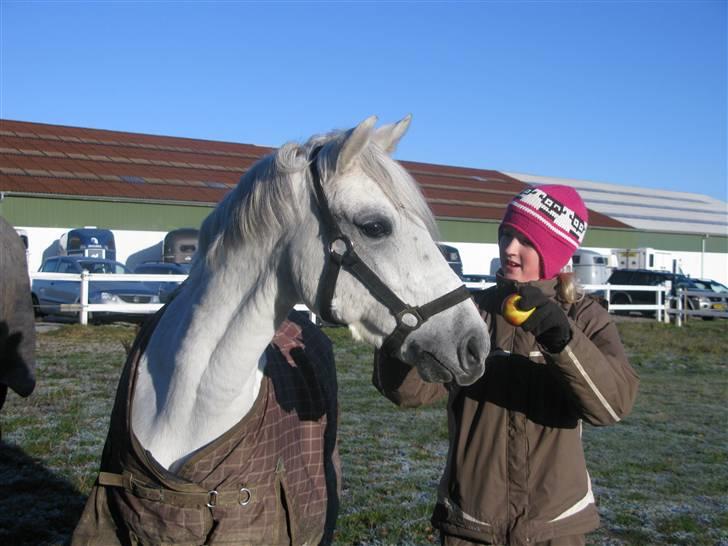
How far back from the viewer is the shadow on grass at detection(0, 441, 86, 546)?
3.67 m

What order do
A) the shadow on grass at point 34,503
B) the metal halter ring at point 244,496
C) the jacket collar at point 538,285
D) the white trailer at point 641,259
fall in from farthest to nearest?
1. the white trailer at point 641,259
2. the shadow on grass at point 34,503
3. the jacket collar at point 538,285
4. the metal halter ring at point 244,496

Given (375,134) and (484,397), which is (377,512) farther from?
(375,134)

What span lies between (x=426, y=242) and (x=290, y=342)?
102 cm

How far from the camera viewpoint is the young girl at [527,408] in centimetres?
222

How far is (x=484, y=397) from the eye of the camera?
95.0 inches

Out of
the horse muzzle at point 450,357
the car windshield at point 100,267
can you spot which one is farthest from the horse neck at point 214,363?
the car windshield at point 100,267

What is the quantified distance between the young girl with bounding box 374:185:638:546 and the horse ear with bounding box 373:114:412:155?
43 centimetres

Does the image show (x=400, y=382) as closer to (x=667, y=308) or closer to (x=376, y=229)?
(x=376, y=229)

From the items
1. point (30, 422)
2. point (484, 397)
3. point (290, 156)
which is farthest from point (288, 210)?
point (30, 422)

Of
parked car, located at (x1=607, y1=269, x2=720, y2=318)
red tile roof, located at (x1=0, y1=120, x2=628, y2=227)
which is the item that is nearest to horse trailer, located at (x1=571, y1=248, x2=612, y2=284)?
parked car, located at (x1=607, y1=269, x2=720, y2=318)

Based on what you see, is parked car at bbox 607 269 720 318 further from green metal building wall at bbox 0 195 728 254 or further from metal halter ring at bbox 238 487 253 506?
metal halter ring at bbox 238 487 253 506

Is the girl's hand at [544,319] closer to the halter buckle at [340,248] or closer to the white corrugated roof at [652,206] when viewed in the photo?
the halter buckle at [340,248]

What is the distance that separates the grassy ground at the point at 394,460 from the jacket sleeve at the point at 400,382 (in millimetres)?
1173

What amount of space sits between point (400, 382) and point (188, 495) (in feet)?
2.43
